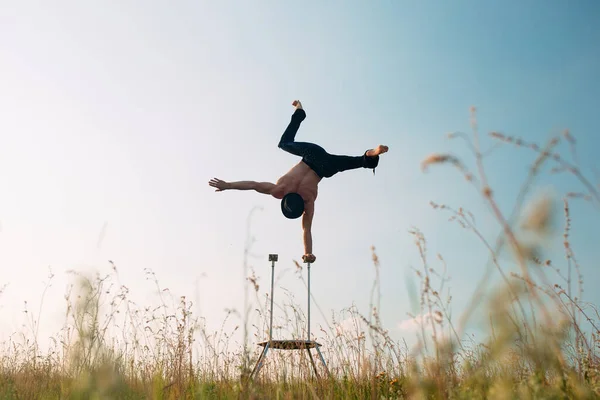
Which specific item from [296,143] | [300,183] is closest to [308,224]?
[300,183]

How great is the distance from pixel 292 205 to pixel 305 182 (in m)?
0.37

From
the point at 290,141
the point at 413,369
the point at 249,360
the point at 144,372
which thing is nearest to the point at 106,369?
the point at 413,369

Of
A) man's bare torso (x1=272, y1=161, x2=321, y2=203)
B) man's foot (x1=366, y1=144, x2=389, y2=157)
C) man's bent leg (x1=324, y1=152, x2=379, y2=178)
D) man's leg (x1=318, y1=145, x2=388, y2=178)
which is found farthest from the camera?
man's bare torso (x1=272, y1=161, x2=321, y2=203)

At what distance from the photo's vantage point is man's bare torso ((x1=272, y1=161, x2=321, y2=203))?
21.1ft

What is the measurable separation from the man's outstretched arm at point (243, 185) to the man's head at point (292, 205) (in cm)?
27

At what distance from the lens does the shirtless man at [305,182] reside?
6293 millimetres

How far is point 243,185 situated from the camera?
20.8 ft

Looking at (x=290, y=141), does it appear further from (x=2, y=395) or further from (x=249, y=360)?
(x=249, y=360)

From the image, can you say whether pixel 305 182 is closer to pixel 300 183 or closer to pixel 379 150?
pixel 300 183

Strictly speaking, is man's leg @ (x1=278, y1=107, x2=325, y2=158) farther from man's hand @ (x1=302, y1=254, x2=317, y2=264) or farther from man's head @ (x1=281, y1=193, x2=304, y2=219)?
man's hand @ (x1=302, y1=254, x2=317, y2=264)

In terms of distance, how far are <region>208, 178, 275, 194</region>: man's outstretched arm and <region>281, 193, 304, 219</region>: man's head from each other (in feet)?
0.87

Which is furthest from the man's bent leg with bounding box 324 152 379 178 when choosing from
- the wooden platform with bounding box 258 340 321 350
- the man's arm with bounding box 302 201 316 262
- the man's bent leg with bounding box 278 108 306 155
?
the wooden platform with bounding box 258 340 321 350

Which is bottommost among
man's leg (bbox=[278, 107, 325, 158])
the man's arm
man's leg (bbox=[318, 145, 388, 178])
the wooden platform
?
the wooden platform

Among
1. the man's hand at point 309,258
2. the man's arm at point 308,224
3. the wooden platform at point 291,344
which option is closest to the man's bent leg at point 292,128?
the man's arm at point 308,224
